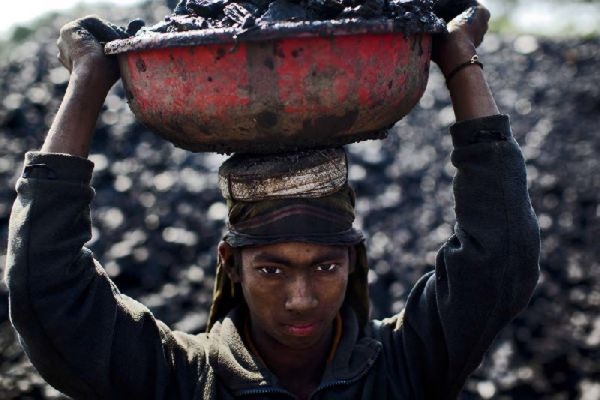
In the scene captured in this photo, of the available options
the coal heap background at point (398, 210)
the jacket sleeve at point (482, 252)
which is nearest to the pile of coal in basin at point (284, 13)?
the jacket sleeve at point (482, 252)

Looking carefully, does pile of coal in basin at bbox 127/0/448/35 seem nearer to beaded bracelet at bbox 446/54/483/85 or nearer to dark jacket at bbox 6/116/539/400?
beaded bracelet at bbox 446/54/483/85

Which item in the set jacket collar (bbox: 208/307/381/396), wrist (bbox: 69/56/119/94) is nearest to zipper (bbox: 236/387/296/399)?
jacket collar (bbox: 208/307/381/396)

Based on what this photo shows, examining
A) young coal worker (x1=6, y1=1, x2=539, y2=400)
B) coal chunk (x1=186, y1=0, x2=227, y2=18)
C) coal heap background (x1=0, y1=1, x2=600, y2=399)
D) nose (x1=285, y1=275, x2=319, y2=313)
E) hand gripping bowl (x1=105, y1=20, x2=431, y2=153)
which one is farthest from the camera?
coal heap background (x1=0, y1=1, x2=600, y2=399)

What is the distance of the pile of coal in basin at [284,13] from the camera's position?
1.82 meters

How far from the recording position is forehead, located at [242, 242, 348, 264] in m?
2.18

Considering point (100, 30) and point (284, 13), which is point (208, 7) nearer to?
point (284, 13)

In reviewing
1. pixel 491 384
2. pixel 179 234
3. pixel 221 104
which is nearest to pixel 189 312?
pixel 179 234

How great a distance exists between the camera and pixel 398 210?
6.73 meters

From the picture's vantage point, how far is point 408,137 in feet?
26.3

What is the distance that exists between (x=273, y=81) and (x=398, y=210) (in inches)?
196

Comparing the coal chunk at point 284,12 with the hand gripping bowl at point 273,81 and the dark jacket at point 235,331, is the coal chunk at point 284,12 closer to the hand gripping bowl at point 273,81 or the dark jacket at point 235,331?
the hand gripping bowl at point 273,81

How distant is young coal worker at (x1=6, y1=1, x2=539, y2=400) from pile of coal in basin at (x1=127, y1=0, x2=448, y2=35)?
28 centimetres

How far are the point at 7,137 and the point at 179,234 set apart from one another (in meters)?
2.42

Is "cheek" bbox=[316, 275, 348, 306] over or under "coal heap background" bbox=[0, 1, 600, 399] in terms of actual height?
over
